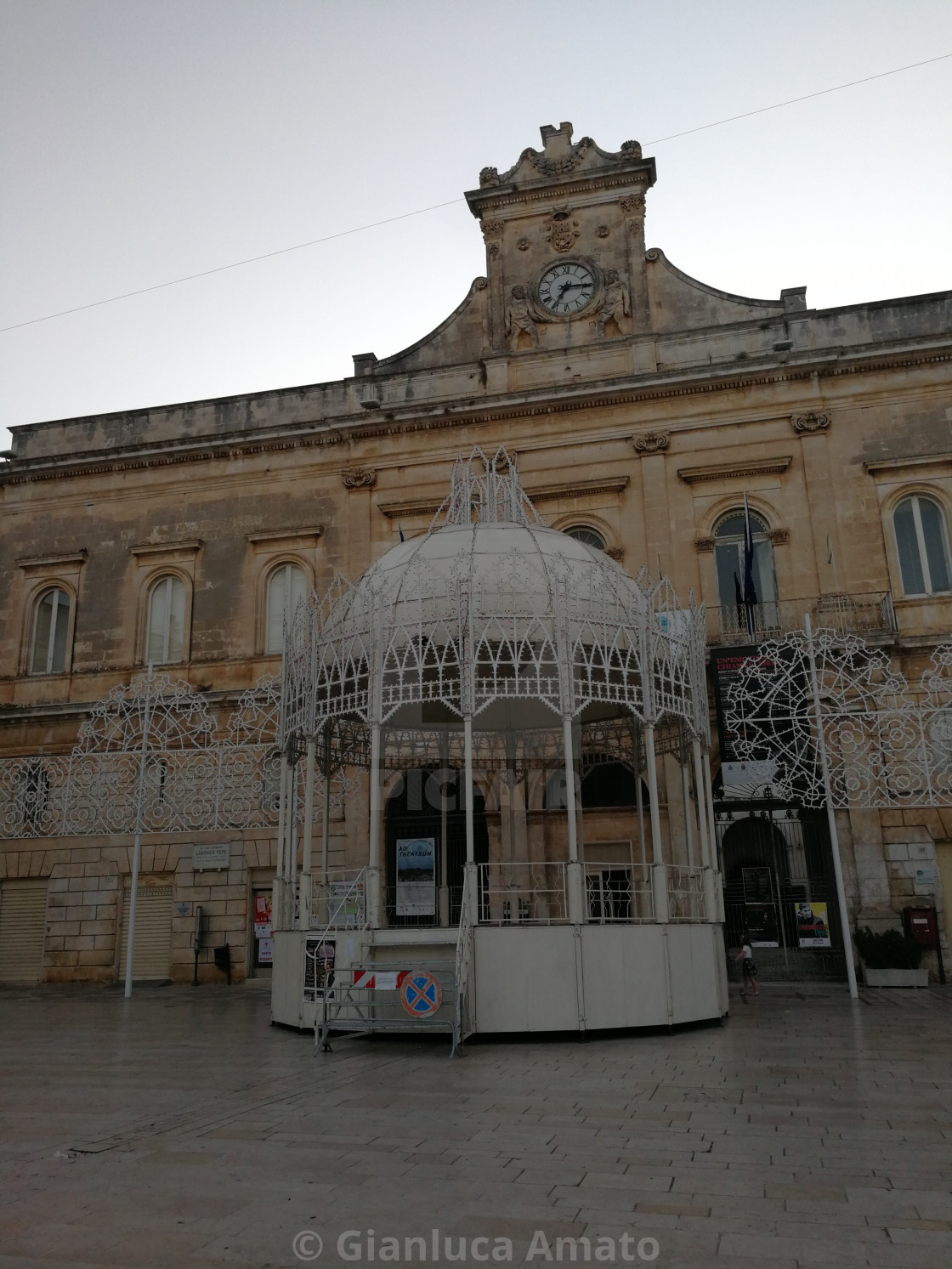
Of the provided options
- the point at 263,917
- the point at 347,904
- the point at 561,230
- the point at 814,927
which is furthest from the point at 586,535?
the point at 263,917

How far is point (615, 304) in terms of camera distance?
25156mm

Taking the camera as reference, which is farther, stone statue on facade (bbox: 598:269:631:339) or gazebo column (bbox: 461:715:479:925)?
stone statue on facade (bbox: 598:269:631:339)

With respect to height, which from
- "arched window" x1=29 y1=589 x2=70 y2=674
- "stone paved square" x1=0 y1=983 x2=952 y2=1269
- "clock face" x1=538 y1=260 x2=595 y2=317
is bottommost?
"stone paved square" x1=0 y1=983 x2=952 y2=1269

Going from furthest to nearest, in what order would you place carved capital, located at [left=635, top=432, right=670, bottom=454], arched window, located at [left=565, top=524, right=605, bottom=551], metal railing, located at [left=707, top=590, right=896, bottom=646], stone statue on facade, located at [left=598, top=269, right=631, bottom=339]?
stone statue on facade, located at [left=598, top=269, right=631, bottom=339] → arched window, located at [left=565, top=524, right=605, bottom=551] → carved capital, located at [left=635, top=432, right=670, bottom=454] → metal railing, located at [left=707, top=590, right=896, bottom=646]

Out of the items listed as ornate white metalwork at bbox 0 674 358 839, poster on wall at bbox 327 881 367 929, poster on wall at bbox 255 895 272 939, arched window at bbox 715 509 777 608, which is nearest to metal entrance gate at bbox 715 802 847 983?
arched window at bbox 715 509 777 608

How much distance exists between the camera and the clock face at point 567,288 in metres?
25.7

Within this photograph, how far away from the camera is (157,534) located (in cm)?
2708

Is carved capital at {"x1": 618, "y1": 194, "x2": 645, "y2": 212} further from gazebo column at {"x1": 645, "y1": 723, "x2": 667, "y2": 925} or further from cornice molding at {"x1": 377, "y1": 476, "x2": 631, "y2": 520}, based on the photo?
gazebo column at {"x1": 645, "y1": 723, "x2": 667, "y2": 925}

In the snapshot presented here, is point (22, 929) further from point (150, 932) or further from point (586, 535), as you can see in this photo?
point (586, 535)

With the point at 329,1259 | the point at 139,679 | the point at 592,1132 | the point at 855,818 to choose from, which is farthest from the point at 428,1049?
the point at 139,679

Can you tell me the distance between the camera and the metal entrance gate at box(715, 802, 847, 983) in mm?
21406

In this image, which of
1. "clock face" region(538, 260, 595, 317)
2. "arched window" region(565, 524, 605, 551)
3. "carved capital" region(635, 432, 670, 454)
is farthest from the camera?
"clock face" region(538, 260, 595, 317)

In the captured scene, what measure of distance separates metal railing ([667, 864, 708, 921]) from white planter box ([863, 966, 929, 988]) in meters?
3.58

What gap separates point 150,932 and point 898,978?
16.6 metres
